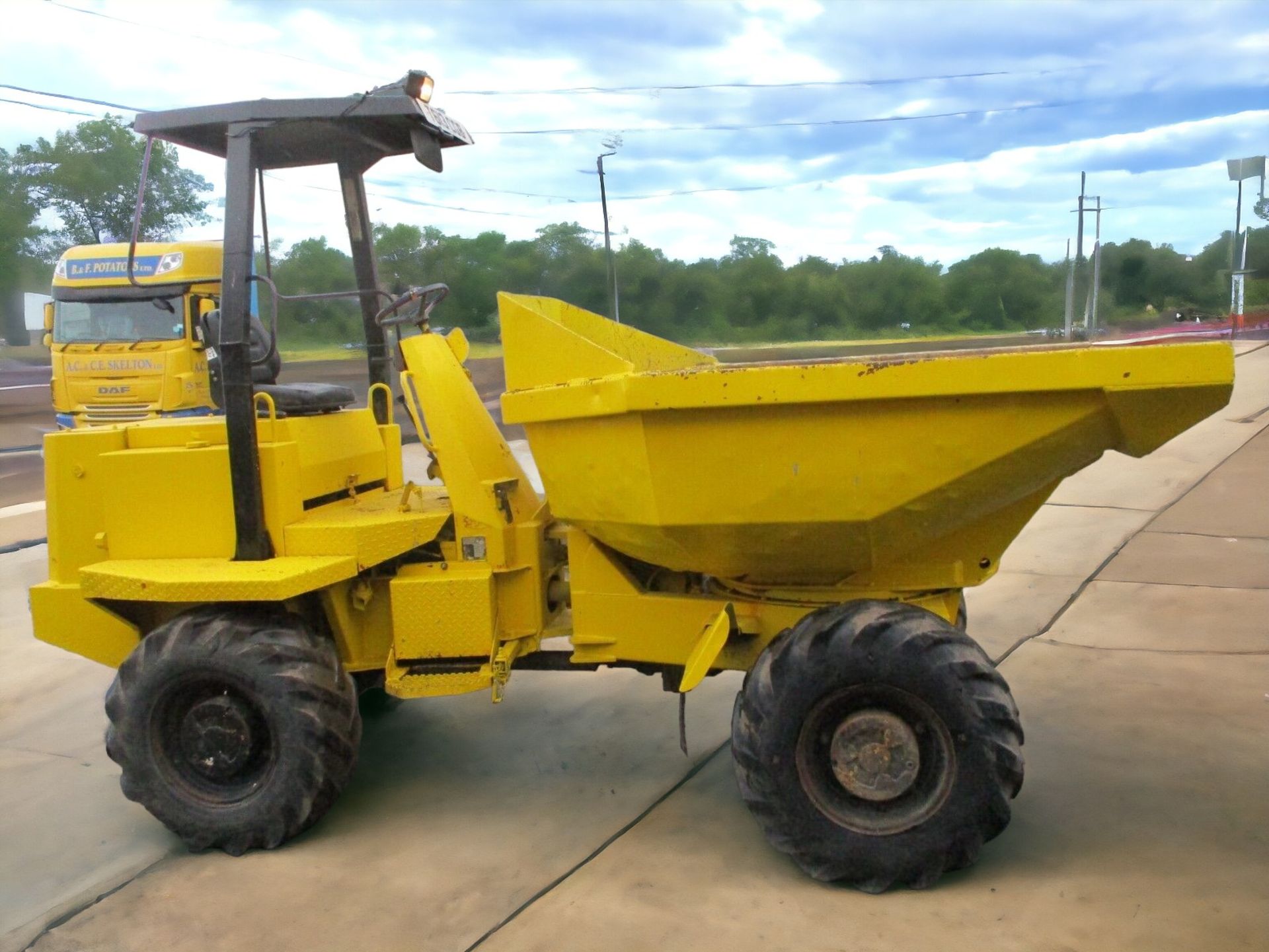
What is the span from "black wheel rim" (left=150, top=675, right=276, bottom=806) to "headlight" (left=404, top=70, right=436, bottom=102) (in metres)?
2.11

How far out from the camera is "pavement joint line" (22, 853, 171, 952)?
315 centimetres

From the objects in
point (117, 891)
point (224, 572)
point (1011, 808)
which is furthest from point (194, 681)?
point (1011, 808)

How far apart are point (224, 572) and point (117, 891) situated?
1.05 metres

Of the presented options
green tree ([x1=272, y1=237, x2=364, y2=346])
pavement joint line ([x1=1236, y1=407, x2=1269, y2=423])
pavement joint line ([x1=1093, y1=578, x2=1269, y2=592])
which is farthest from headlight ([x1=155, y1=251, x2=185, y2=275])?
pavement joint line ([x1=1236, y1=407, x2=1269, y2=423])

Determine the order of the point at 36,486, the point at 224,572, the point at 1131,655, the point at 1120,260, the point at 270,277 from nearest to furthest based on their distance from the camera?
the point at 224,572 → the point at 270,277 → the point at 1131,655 → the point at 1120,260 → the point at 36,486

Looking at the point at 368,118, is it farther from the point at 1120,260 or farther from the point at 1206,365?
the point at 1120,260

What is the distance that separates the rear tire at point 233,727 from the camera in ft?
11.8

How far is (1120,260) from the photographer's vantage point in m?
10.7

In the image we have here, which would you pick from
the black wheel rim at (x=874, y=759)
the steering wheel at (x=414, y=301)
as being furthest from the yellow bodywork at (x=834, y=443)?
the steering wheel at (x=414, y=301)

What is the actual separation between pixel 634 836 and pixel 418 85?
105 inches

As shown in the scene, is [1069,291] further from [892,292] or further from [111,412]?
[111,412]

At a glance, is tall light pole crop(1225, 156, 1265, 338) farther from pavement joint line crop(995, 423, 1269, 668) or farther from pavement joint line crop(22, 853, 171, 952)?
pavement joint line crop(22, 853, 171, 952)

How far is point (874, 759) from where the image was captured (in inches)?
Answer: 129

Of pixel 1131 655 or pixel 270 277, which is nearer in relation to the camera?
pixel 270 277
